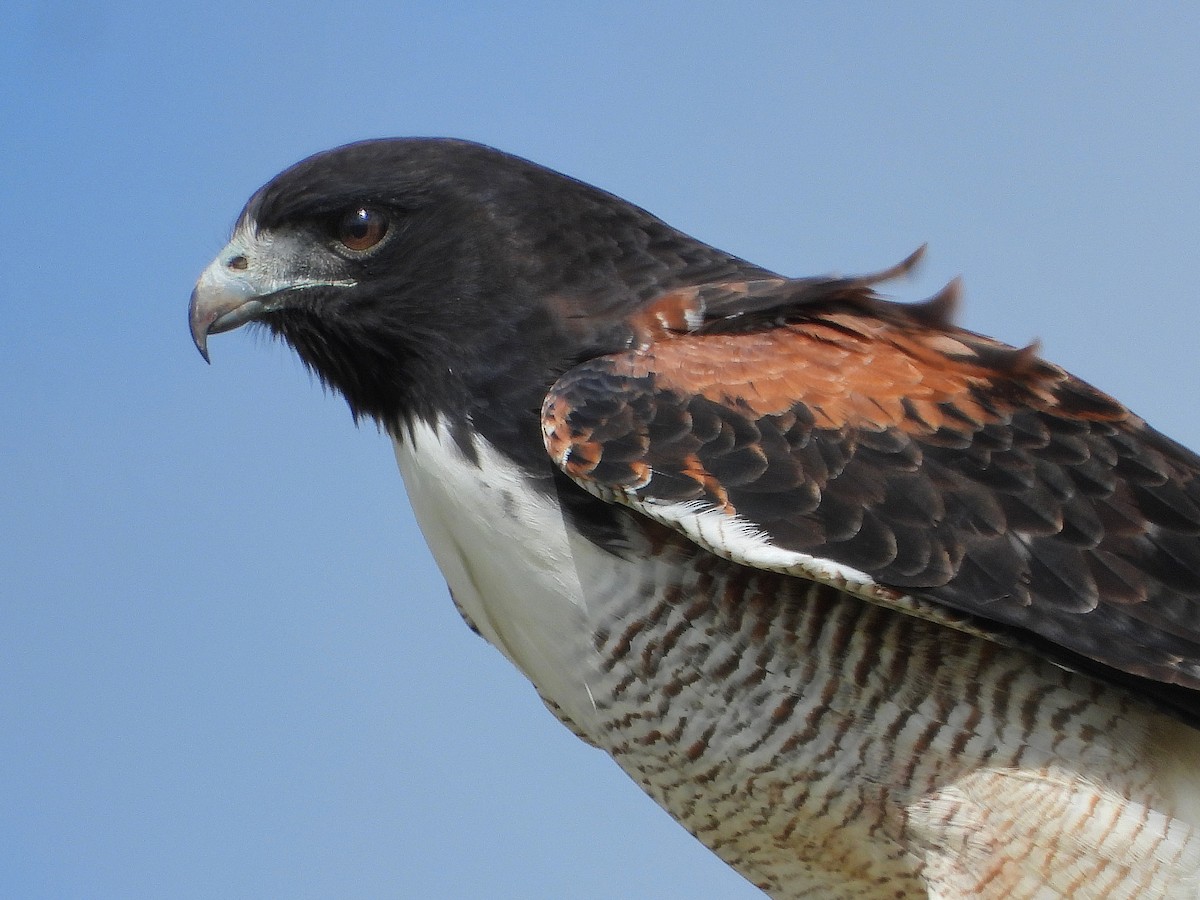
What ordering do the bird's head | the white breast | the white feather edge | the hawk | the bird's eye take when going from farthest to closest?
the bird's eye → the bird's head → the white breast → the hawk → the white feather edge

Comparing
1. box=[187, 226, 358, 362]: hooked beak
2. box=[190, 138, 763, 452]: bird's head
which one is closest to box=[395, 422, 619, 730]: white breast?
box=[190, 138, 763, 452]: bird's head

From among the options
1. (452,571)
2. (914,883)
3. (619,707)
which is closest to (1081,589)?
(914,883)

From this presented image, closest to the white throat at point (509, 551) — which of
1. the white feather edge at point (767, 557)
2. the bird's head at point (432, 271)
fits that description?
the bird's head at point (432, 271)

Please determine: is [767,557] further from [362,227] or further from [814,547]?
[362,227]

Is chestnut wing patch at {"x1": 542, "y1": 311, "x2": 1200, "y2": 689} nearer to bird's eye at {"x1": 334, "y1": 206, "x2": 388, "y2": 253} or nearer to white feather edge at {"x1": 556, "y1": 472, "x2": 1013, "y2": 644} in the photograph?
white feather edge at {"x1": 556, "y1": 472, "x2": 1013, "y2": 644}

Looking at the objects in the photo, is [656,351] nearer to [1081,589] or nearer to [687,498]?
[687,498]

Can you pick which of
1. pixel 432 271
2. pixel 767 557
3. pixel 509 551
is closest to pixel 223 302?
pixel 432 271

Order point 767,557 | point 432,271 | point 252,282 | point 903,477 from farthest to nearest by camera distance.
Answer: point 252,282, point 432,271, point 903,477, point 767,557
